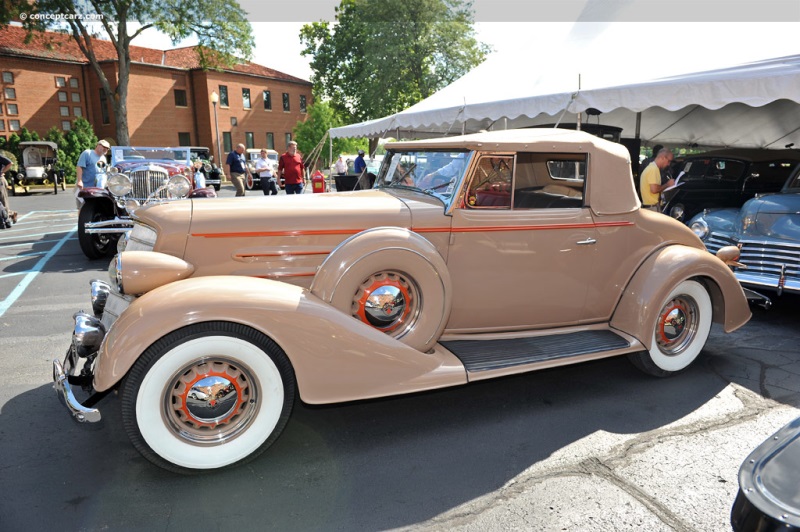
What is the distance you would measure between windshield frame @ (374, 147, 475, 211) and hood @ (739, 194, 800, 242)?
146 inches

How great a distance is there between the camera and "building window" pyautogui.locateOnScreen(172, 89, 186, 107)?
36406 millimetres

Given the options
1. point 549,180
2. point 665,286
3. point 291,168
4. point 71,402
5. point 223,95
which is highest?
point 223,95

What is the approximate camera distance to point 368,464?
9.02 ft

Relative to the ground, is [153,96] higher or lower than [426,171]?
higher

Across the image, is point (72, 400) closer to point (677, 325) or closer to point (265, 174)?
point (677, 325)

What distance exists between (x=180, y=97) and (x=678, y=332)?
39.3 m

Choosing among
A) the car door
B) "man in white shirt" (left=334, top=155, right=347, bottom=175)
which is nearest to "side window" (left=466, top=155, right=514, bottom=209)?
the car door

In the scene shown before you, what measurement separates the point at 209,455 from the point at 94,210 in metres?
7.03

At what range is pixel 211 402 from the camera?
2.56 metres

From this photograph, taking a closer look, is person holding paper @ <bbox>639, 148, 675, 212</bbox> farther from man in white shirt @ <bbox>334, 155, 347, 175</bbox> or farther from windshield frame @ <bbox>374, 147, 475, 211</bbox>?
man in white shirt @ <bbox>334, 155, 347, 175</bbox>

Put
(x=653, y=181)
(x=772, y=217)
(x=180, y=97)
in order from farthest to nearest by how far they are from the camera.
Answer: (x=180, y=97), (x=653, y=181), (x=772, y=217)

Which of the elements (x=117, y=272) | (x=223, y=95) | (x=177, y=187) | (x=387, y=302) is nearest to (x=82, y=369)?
(x=117, y=272)

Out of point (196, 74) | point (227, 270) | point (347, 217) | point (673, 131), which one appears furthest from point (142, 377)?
point (196, 74)

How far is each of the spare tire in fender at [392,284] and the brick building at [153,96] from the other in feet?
91.0
